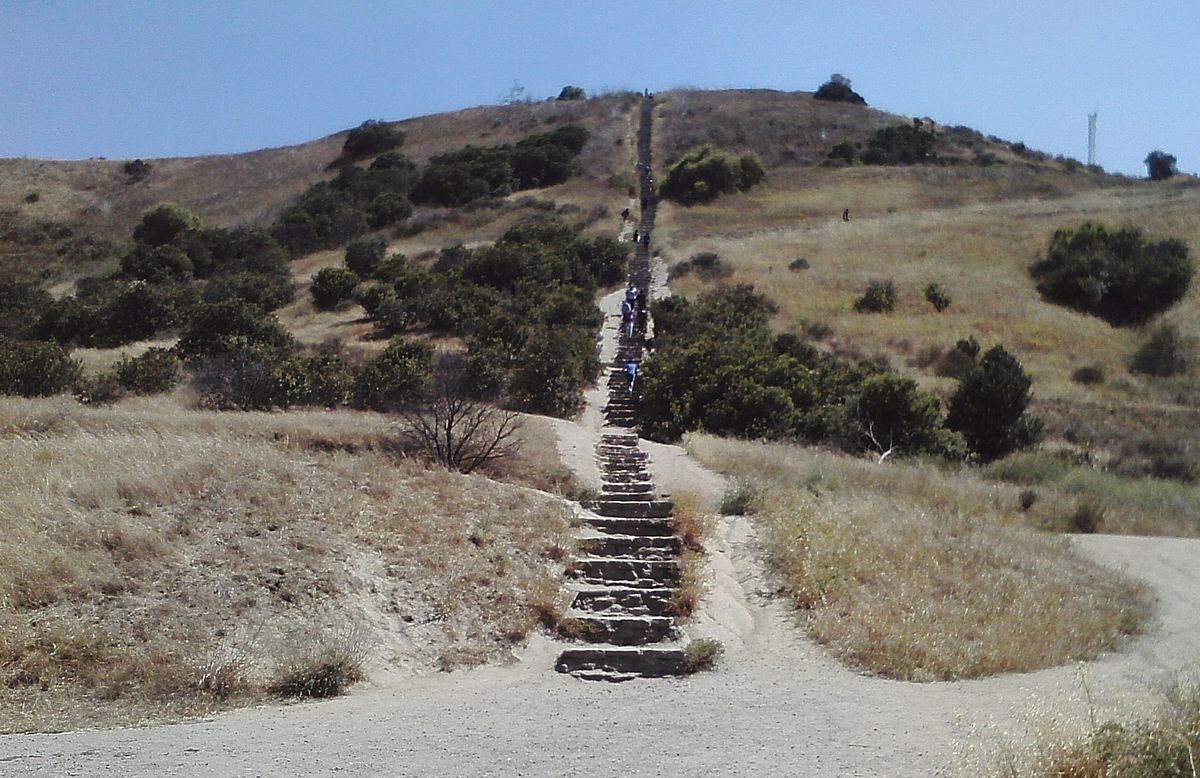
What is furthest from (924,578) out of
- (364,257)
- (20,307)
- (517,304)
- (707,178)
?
(707,178)

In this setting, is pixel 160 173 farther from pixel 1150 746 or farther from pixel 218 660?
pixel 1150 746

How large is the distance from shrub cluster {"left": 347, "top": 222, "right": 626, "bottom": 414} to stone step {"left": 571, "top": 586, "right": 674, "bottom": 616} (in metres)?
12.5

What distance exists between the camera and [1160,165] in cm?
8281

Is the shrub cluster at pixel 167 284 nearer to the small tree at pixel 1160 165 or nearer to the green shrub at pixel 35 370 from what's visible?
the green shrub at pixel 35 370

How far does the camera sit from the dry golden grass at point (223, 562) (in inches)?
286

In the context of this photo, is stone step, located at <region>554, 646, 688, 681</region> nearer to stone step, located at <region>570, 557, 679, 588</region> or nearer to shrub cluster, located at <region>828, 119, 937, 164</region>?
stone step, located at <region>570, 557, 679, 588</region>

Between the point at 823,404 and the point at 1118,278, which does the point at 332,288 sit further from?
the point at 1118,278

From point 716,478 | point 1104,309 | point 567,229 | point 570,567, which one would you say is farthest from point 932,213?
point 570,567

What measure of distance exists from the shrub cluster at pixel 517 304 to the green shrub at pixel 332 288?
0.61 m

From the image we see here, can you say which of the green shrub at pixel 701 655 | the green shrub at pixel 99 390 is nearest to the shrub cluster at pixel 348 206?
the green shrub at pixel 99 390

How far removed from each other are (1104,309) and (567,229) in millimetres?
25159

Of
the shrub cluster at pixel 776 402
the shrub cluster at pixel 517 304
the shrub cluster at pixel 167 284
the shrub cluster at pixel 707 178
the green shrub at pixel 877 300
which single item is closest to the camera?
A: the shrub cluster at pixel 776 402

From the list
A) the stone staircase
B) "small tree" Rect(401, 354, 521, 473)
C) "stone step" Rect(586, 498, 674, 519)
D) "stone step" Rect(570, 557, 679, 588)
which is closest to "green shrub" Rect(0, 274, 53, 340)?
"small tree" Rect(401, 354, 521, 473)

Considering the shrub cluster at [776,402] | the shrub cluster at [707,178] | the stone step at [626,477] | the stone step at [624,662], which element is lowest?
the stone step at [624,662]
